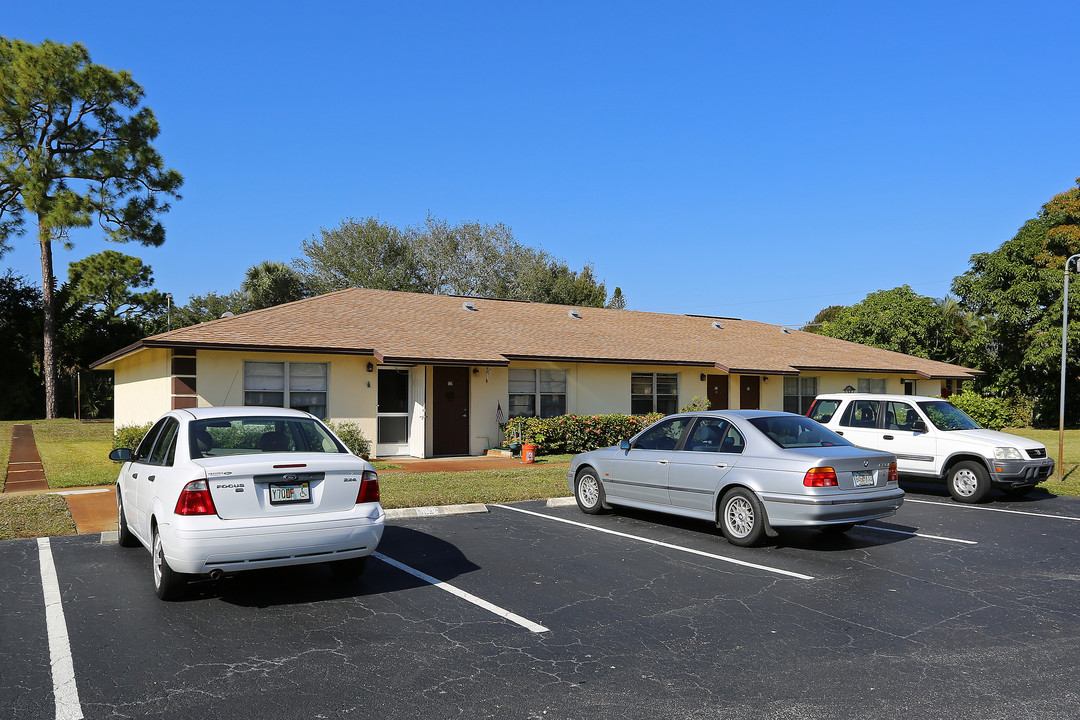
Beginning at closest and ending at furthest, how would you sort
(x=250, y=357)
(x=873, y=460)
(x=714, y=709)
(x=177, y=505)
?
(x=714, y=709) < (x=177, y=505) < (x=873, y=460) < (x=250, y=357)

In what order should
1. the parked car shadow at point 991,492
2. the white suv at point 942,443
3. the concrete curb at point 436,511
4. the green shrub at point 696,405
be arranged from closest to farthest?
the concrete curb at point 436,511 → the white suv at point 942,443 → the parked car shadow at point 991,492 → the green shrub at point 696,405

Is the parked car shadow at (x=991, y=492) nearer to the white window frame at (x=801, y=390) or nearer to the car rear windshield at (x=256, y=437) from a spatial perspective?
the car rear windshield at (x=256, y=437)

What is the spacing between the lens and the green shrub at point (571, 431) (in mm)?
19000

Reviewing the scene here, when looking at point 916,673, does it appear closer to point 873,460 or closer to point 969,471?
point 873,460

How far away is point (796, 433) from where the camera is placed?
8867 mm

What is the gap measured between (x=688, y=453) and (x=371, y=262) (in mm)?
43994

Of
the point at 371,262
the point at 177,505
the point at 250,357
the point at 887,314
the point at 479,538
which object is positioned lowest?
the point at 479,538

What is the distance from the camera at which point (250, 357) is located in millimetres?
16781

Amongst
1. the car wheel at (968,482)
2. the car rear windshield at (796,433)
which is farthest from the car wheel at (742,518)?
the car wheel at (968,482)

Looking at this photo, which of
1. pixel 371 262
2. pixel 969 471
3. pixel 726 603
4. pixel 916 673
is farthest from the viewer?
pixel 371 262

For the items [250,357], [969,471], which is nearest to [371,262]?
[250,357]

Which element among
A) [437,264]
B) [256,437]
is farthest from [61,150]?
[256,437]

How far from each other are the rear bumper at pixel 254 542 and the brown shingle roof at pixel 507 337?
35.7 feet

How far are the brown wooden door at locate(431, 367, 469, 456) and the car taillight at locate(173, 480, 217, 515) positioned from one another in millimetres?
12910
